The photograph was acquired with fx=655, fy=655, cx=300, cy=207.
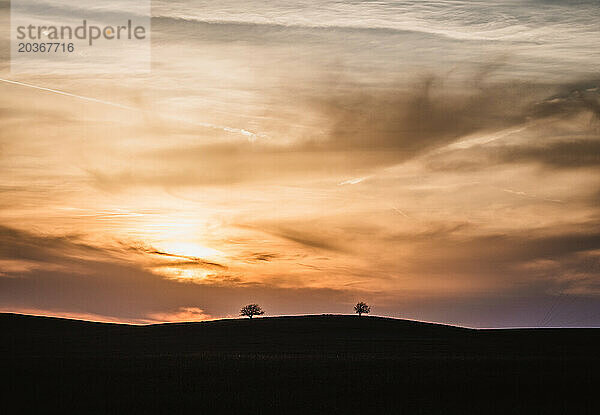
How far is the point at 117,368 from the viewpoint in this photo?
41.3m

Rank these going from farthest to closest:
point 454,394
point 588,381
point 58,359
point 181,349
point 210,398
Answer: point 181,349 → point 58,359 → point 588,381 → point 454,394 → point 210,398

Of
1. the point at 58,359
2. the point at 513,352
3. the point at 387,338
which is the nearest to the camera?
the point at 58,359

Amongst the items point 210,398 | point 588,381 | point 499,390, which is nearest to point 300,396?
point 210,398

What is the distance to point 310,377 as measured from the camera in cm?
3656

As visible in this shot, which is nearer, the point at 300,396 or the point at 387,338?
the point at 300,396

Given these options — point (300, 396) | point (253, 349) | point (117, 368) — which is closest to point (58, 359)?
point (117, 368)

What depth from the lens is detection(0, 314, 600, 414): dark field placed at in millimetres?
26797

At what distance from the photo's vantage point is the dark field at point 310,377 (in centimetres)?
2680

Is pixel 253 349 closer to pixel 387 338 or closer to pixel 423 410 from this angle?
pixel 387 338

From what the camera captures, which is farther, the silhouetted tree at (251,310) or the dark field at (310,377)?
the silhouetted tree at (251,310)

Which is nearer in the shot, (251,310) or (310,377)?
(310,377)

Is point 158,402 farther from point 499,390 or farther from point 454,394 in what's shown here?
point 499,390

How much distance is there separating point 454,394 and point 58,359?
30.9 m

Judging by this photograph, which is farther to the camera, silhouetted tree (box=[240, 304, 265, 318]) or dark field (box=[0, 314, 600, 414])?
silhouetted tree (box=[240, 304, 265, 318])
